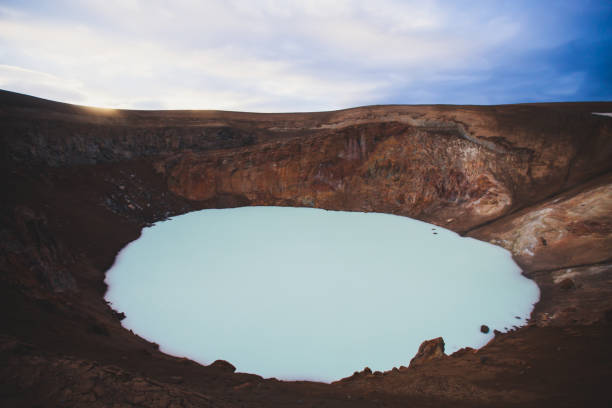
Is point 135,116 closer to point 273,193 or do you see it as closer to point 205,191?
point 205,191

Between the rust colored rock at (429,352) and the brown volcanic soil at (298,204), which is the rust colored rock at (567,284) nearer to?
the brown volcanic soil at (298,204)

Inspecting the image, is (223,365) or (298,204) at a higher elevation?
(298,204)

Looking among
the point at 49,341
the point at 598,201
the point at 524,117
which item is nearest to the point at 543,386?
the point at 49,341

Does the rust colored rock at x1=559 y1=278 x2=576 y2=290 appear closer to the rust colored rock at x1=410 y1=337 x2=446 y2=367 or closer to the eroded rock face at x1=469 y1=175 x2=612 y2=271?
the eroded rock face at x1=469 y1=175 x2=612 y2=271

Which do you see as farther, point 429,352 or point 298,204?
point 298,204

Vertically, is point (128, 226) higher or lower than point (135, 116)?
lower

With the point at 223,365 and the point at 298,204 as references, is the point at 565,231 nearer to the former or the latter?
the point at 223,365

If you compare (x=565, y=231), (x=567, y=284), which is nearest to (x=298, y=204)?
(x=565, y=231)
